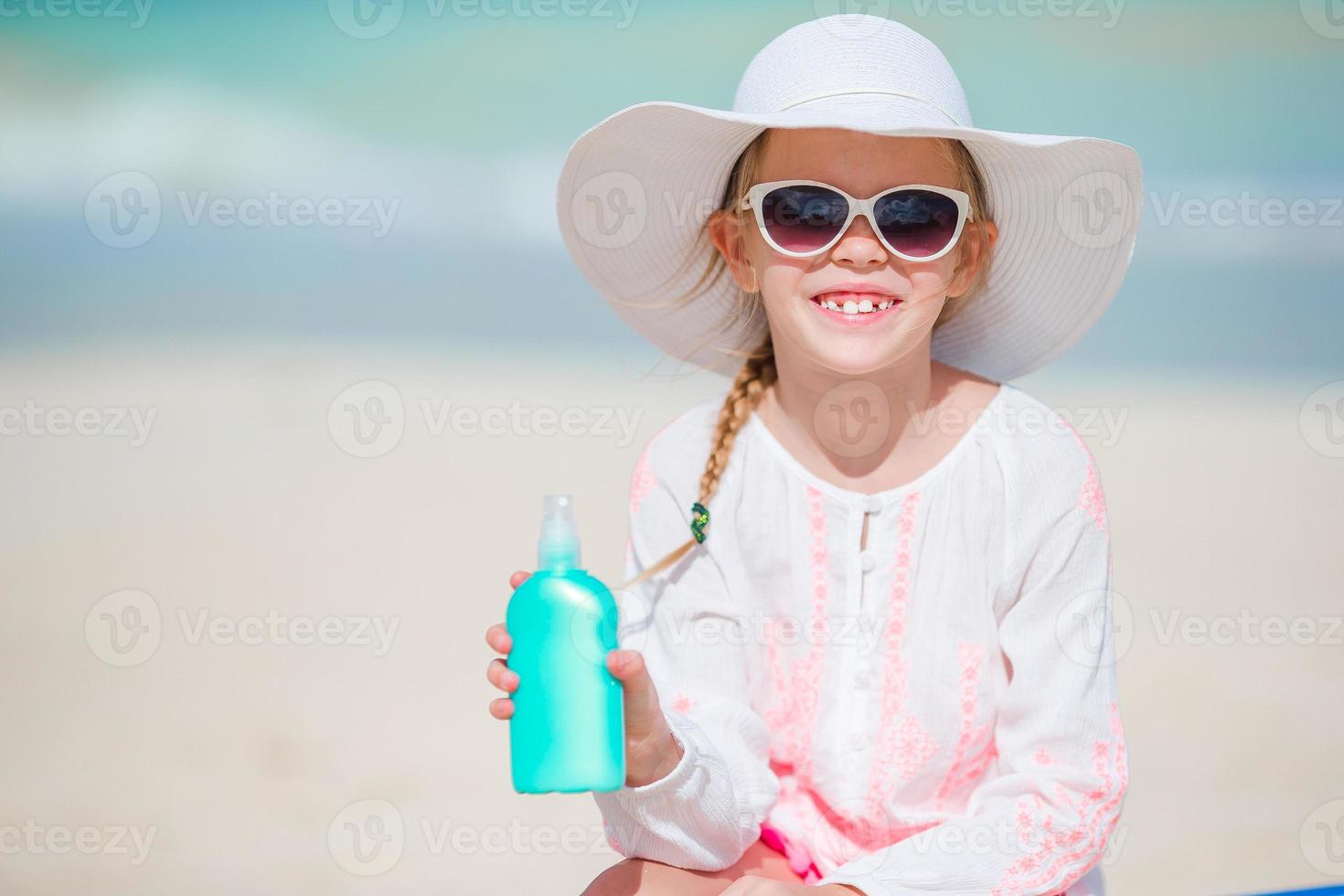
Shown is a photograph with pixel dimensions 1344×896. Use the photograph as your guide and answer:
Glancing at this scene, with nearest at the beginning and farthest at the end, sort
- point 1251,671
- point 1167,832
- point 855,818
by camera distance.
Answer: point 855,818, point 1167,832, point 1251,671

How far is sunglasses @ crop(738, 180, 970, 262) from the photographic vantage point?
1545 millimetres

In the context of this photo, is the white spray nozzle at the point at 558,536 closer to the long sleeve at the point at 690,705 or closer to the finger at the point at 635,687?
the finger at the point at 635,687

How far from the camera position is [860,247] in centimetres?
155

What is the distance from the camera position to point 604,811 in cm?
152

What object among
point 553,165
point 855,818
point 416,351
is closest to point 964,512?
point 855,818

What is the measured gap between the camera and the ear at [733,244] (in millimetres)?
1746

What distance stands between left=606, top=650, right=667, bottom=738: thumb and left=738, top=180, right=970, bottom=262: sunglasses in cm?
53

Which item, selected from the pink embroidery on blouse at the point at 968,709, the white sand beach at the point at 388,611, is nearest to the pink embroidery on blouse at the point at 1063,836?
the pink embroidery on blouse at the point at 968,709

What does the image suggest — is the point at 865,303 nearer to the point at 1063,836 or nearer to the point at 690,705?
the point at 690,705

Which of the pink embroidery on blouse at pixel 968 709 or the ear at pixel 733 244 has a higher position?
the ear at pixel 733 244

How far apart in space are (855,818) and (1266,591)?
199 cm

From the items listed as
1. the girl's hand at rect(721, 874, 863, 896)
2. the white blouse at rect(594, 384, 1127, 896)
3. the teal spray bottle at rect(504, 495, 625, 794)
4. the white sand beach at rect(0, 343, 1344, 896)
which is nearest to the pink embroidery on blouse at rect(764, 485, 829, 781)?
the white blouse at rect(594, 384, 1127, 896)

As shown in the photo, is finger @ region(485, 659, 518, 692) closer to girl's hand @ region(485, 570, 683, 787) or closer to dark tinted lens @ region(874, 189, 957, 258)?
girl's hand @ region(485, 570, 683, 787)

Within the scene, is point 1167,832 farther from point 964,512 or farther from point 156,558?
point 156,558
